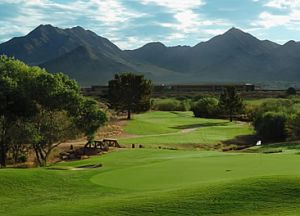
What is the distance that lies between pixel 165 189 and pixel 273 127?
50.9m

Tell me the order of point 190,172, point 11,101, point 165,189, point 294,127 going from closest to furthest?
point 165,189, point 190,172, point 11,101, point 294,127

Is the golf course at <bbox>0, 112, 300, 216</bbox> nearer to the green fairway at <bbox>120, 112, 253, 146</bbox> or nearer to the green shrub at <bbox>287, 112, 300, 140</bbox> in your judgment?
the green fairway at <bbox>120, 112, 253, 146</bbox>

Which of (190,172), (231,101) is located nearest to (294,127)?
(231,101)

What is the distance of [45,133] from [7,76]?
5377 millimetres

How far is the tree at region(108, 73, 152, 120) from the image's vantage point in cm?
8850

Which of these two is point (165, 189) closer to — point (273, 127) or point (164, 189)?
point (164, 189)

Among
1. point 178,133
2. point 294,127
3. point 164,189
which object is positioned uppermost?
point 294,127

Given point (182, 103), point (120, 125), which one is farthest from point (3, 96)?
point (182, 103)

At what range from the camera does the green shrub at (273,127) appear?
68.3 m

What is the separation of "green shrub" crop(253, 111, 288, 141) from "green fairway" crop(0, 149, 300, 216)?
1561 inches

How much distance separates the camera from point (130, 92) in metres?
88.6

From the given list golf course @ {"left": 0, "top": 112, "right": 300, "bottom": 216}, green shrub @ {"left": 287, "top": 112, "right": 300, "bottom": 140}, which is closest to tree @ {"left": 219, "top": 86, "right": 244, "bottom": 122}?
green shrub @ {"left": 287, "top": 112, "right": 300, "bottom": 140}

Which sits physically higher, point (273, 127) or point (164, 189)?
point (273, 127)

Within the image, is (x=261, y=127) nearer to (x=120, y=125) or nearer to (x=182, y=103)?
(x=120, y=125)
